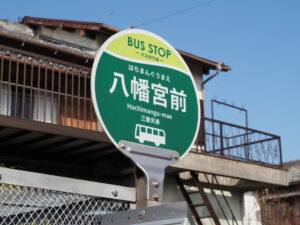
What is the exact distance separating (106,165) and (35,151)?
1.59m

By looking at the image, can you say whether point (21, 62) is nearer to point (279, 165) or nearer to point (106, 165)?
point (106, 165)

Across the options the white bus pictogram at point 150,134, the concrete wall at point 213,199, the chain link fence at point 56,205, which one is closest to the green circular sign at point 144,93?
the white bus pictogram at point 150,134

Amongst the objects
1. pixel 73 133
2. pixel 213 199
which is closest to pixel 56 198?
pixel 73 133

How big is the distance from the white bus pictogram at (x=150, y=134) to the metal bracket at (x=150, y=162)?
0.04 metres

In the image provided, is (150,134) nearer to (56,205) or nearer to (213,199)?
(56,205)

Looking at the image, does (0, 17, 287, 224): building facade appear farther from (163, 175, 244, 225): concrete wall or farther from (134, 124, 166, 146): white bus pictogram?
(134, 124, 166, 146): white bus pictogram

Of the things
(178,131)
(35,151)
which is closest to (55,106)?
(35,151)

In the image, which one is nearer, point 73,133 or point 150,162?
point 150,162

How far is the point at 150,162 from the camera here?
9.32 feet

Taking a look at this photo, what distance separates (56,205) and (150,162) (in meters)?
0.99

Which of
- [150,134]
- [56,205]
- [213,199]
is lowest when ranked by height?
[56,205]

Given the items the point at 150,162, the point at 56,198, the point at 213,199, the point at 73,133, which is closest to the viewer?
the point at 150,162

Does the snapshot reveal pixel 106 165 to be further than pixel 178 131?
Yes

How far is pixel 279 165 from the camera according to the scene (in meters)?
14.8
